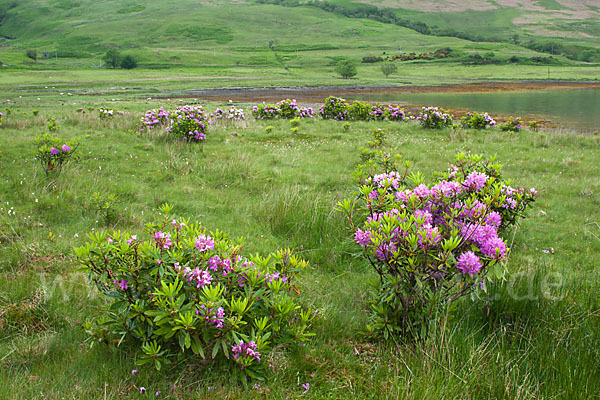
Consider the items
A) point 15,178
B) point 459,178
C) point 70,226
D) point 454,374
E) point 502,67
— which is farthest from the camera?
point 502,67

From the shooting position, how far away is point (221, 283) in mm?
3379

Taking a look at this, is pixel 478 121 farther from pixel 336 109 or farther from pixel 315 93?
pixel 315 93

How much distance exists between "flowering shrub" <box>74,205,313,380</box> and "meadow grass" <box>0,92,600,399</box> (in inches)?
7.8

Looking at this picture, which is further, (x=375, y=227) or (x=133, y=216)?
(x=133, y=216)

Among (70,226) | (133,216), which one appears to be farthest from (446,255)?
(70,226)

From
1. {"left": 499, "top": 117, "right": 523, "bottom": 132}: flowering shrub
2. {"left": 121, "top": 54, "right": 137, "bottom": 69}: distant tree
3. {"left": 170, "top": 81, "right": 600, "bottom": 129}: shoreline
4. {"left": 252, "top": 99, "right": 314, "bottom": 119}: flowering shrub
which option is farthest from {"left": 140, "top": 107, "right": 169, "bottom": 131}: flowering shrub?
{"left": 121, "top": 54, "right": 137, "bottom": 69}: distant tree

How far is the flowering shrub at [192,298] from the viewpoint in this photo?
9.81ft

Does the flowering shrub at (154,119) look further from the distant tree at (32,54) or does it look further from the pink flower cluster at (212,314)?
the distant tree at (32,54)

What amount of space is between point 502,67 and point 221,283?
126 m

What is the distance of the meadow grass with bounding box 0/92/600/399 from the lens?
3074 mm

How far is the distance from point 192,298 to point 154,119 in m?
14.2

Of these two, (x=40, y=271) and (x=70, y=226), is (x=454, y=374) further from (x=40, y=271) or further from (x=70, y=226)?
(x=70, y=226)

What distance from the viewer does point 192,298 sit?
10.7ft

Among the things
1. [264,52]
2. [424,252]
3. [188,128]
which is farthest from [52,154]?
[264,52]
